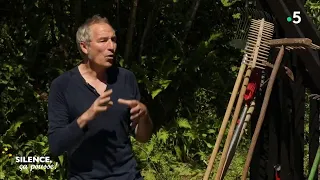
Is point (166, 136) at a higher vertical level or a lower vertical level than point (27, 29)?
lower

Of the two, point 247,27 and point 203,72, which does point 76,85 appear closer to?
point 247,27

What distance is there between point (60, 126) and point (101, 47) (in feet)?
1.57

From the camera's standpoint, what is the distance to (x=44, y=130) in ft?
19.2

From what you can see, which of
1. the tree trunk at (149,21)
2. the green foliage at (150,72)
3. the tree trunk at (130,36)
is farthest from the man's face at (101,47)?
the tree trunk at (149,21)

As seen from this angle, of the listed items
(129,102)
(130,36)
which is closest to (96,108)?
(129,102)

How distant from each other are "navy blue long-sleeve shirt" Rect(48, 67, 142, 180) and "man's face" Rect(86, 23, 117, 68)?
13 centimetres

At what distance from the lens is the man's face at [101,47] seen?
2.77 m

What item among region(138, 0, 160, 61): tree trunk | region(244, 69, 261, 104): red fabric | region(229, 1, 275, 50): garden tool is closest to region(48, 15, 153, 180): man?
region(244, 69, 261, 104): red fabric

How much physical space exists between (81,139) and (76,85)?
316mm

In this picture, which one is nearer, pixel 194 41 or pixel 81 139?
pixel 81 139

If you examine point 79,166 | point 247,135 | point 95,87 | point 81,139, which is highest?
point 95,87

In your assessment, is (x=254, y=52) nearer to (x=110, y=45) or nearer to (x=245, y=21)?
(x=245, y=21)

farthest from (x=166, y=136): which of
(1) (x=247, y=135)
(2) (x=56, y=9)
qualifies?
(2) (x=56, y=9)

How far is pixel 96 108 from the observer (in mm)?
2461
